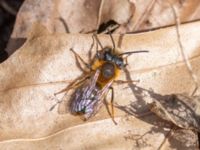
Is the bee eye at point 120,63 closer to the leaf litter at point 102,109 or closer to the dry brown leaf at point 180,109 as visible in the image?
the leaf litter at point 102,109

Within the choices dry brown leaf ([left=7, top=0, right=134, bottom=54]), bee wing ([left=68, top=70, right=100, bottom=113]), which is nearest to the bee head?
bee wing ([left=68, top=70, right=100, bottom=113])

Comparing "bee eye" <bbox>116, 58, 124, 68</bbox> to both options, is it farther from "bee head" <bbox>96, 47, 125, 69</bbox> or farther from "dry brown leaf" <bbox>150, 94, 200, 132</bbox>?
"dry brown leaf" <bbox>150, 94, 200, 132</bbox>

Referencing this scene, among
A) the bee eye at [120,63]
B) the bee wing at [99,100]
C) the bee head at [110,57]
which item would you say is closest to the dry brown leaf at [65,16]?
the bee head at [110,57]

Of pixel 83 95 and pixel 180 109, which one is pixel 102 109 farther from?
pixel 180 109

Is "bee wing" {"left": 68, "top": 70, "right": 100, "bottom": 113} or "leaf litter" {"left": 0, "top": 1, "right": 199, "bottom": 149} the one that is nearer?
"leaf litter" {"left": 0, "top": 1, "right": 199, "bottom": 149}

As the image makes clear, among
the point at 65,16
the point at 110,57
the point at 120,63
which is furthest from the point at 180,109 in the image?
the point at 65,16

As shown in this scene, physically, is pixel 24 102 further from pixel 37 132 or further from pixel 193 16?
pixel 193 16
